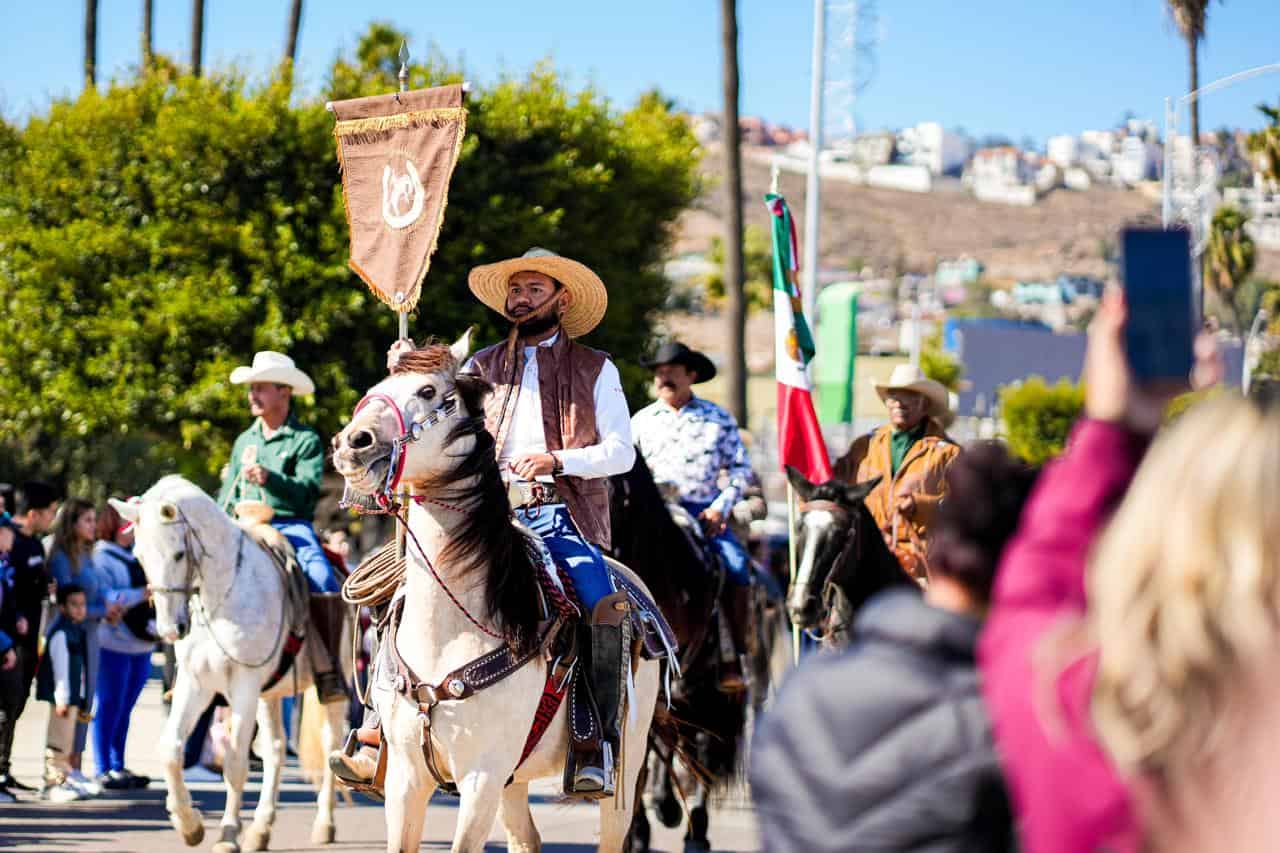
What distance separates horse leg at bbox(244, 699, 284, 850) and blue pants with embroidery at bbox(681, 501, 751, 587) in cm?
300

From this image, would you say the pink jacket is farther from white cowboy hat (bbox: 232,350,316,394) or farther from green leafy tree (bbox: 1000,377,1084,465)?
green leafy tree (bbox: 1000,377,1084,465)

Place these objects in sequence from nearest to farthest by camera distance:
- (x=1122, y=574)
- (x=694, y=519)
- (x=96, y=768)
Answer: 1. (x=1122, y=574)
2. (x=694, y=519)
3. (x=96, y=768)

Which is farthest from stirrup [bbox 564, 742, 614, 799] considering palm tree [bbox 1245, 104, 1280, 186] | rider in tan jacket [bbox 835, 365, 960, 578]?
palm tree [bbox 1245, 104, 1280, 186]

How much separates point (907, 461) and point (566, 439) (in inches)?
146

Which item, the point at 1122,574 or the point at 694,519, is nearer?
the point at 1122,574

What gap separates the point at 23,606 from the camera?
11.7 m

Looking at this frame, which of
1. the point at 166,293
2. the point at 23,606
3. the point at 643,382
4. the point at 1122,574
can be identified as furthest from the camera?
the point at 643,382

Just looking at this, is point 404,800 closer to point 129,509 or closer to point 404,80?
point 404,80

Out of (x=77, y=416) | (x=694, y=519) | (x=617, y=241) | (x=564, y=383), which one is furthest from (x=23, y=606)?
(x=617, y=241)

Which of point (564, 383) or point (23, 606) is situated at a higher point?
point (564, 383)

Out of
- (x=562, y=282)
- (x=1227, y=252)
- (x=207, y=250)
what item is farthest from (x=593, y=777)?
(x=1227, y=252)

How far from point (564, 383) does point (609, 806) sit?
187cm

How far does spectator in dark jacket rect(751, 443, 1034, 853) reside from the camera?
9.46 ft

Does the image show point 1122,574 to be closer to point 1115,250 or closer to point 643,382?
point 1115,250
